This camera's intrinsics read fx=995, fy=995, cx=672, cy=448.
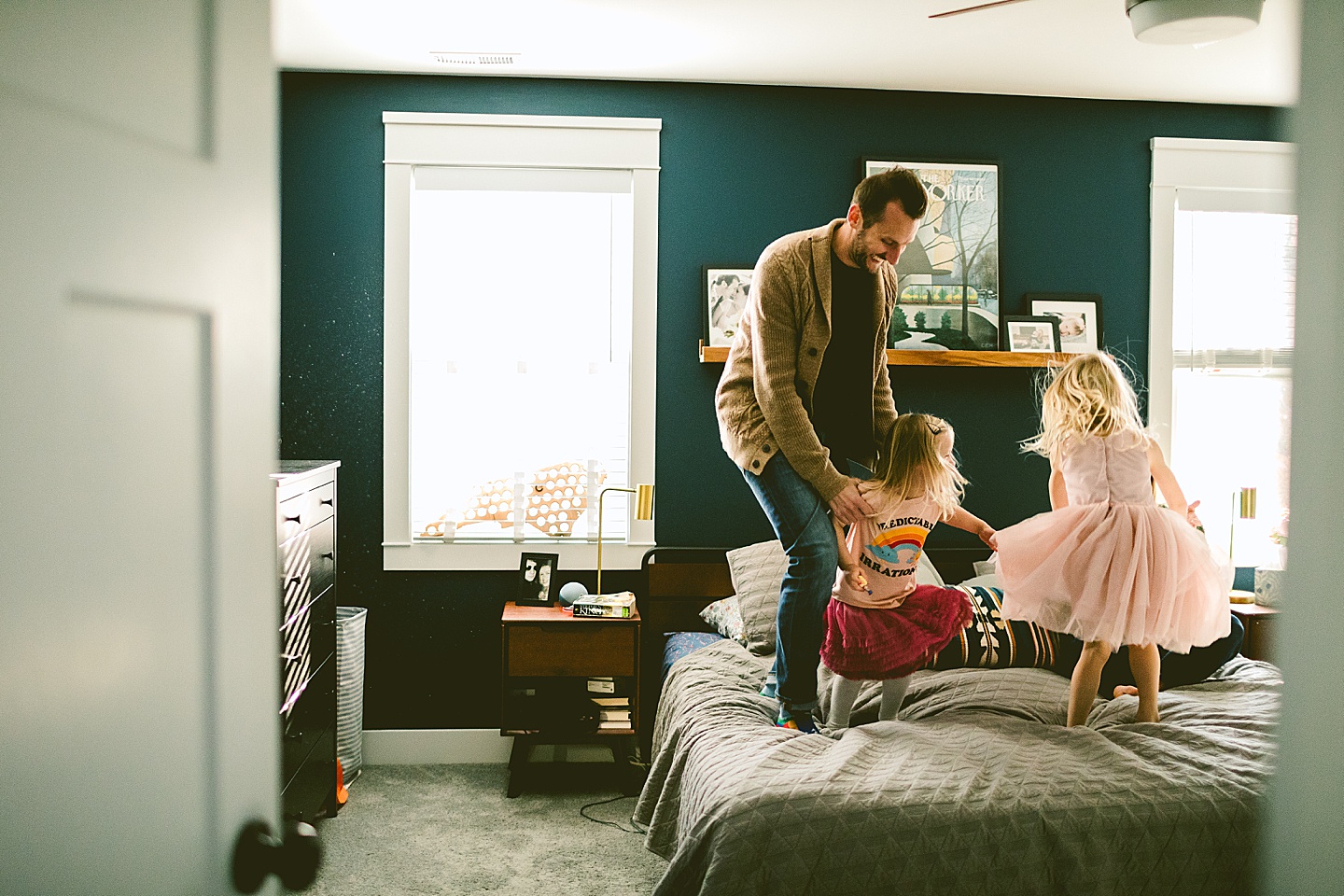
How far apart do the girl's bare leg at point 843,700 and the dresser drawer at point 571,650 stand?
108 centimetres

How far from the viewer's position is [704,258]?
13.1ft

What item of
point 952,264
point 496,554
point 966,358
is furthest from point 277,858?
point 952,264

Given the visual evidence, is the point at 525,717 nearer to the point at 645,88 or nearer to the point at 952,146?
the point at 645,88

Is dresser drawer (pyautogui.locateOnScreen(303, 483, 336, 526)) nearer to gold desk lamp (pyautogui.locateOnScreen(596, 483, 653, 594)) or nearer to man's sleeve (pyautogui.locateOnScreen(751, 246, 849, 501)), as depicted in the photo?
gold desk lamp (pyautogui.locateOnScreen(596, 483, 653, 594))

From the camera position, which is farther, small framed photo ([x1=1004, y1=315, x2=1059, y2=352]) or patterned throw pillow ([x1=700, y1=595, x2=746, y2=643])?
small framed photo ([x1=1004, y1=315, x2=1059, y2=352])

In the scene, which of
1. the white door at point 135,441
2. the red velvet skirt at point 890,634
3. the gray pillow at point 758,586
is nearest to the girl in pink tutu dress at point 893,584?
the red velvet skirt at point 890,634

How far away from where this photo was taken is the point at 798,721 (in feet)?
8.45

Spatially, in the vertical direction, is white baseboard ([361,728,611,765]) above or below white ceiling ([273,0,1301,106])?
below

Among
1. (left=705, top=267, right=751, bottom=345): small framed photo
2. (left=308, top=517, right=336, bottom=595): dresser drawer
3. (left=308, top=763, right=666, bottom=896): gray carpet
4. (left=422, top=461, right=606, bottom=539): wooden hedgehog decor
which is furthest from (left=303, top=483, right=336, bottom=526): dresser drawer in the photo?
(left=705, top=267, right=751, bottom=345): small framed photo

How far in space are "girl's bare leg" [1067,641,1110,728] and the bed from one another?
0.07 meters

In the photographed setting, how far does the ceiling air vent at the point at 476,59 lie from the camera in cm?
363

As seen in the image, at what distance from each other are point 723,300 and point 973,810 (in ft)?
7.85

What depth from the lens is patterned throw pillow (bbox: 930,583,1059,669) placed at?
3.09m

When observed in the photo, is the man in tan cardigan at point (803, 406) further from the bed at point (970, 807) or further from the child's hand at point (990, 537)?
the child's hand at point (990, 537)
